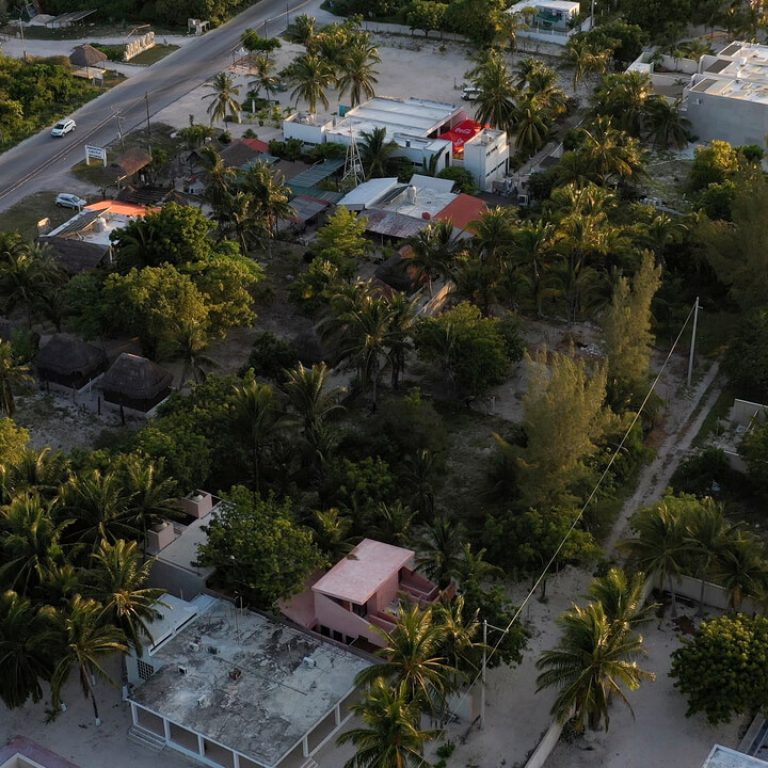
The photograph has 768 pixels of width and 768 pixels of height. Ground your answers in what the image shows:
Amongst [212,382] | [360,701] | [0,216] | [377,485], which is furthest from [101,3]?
[360,701]

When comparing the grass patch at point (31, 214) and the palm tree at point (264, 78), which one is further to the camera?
the palm tree at point (264, 78)

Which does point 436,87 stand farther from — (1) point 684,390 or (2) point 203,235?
(1) point 684,390

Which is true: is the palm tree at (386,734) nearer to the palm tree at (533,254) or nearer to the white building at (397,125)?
the palm tree at (533,254)

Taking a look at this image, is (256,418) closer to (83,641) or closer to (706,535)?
(83,641)

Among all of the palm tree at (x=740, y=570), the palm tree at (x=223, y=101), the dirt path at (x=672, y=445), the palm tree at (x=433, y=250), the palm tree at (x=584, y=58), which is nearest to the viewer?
the palm tree at (x=740, y=570)

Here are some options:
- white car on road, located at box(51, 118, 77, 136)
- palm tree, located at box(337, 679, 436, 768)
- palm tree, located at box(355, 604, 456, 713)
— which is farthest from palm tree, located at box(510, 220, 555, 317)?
white car on road, located at box(51, 118, 77, 136)

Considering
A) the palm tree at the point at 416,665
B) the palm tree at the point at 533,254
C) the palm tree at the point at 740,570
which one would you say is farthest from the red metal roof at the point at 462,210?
the palm tree at the point at 416,665

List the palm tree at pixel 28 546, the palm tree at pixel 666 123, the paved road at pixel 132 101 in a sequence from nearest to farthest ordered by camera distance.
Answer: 1. the palm tree at pixel 28 546
2. the paved road at pixel 132 101
3. the palm tree at pixel 666 123
